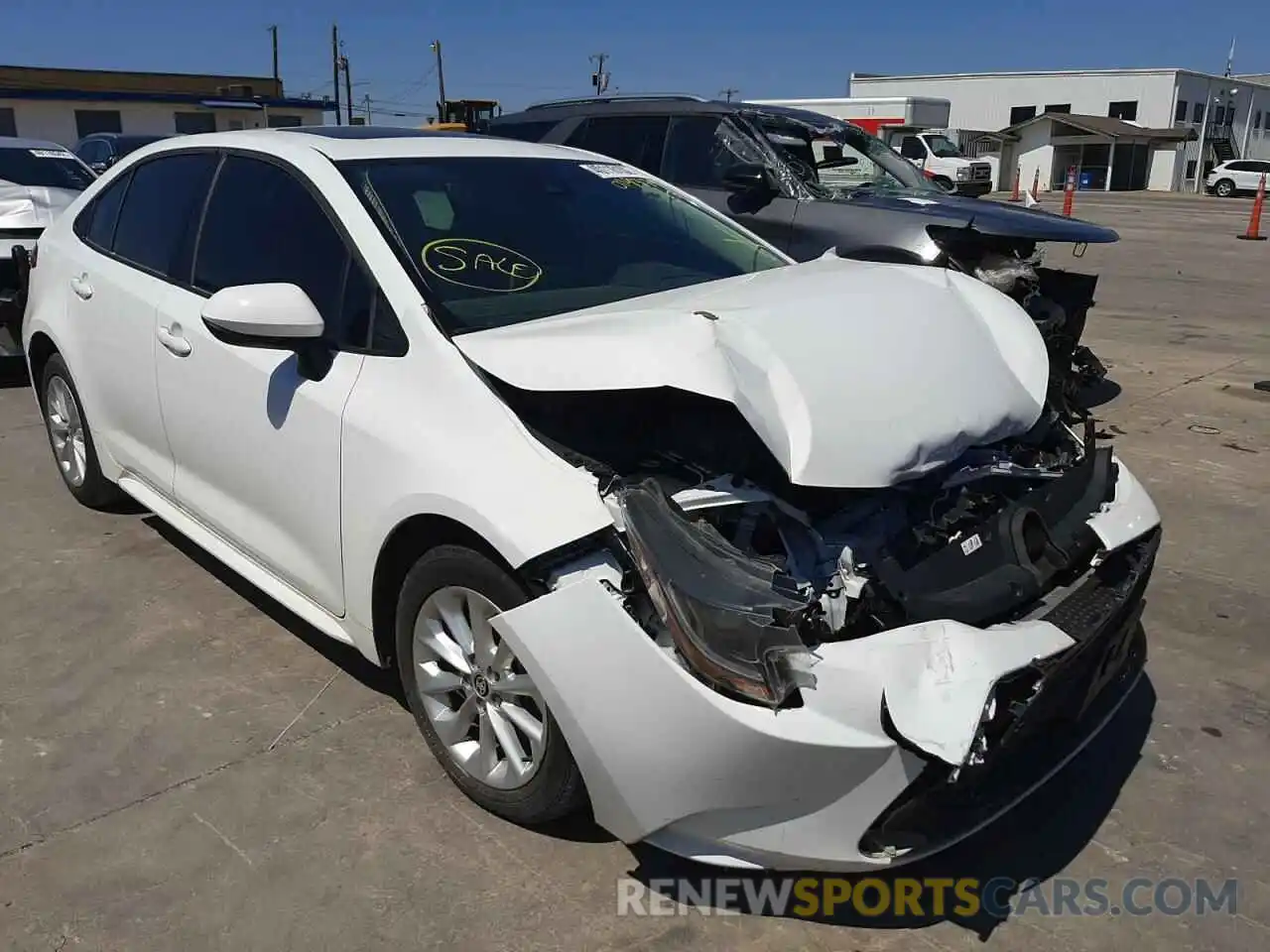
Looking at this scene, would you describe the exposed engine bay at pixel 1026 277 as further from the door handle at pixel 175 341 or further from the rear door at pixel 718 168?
the door handle at pixel 175 341

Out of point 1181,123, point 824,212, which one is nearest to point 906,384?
point 824,212

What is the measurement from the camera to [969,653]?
7.14 ft

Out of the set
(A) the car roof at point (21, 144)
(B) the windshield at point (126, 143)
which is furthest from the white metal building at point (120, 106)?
(A) the car roof at point (21, 144)

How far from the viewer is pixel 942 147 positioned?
3197cm

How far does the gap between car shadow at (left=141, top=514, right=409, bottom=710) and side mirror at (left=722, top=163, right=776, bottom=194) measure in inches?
174

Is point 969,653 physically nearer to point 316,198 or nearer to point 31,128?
point 316,198

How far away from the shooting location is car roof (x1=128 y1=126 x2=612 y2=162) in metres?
3.47

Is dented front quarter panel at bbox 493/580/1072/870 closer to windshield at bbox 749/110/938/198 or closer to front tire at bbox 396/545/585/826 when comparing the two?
front tire at bbox 396/545/585/826

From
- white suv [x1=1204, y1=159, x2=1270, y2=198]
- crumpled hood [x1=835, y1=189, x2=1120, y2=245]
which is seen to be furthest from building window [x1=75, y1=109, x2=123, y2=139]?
white suv [x1=1204, y1=159, x2=1270, y2=198]

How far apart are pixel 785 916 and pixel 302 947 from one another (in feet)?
3.59

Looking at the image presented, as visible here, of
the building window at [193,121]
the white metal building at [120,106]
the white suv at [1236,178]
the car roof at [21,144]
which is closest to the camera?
the car roof at [21,144]

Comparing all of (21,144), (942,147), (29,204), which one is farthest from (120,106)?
Result: (29,204)

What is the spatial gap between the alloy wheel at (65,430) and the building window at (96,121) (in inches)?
1711

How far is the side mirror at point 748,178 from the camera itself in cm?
735
